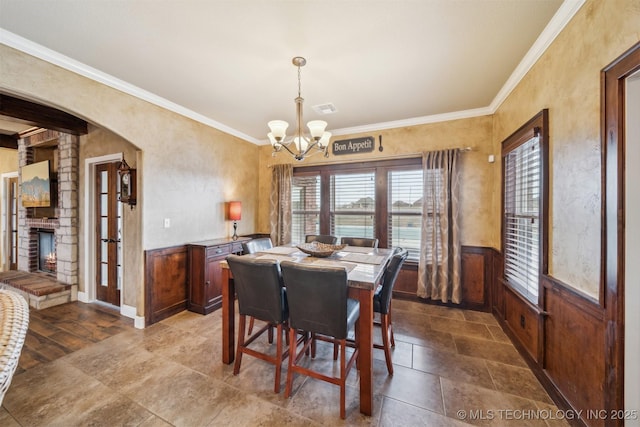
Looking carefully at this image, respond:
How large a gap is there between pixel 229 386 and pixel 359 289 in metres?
1.34

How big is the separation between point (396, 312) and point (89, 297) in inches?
177

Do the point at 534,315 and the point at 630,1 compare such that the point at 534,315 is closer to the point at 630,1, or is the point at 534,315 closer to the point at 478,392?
the point at 478,392

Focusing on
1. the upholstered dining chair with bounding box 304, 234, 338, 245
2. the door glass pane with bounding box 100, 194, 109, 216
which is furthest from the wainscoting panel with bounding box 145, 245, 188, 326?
the upholstered dining chair with bounding box 304, 234, 338, 245

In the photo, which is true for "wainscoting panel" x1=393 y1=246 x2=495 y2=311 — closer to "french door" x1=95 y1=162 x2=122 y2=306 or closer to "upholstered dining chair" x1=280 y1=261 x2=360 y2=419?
"upholstered dining chair" x1=280 y1=261 x2=360 y2=419

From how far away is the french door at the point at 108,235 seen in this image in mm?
3479

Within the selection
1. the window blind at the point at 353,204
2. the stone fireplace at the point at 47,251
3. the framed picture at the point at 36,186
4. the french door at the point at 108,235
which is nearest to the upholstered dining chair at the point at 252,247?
the window blind at the point at 353,204

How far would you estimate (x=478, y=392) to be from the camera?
6.25 feet

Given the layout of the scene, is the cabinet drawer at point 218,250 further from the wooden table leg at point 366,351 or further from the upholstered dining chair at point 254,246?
the wooden table leg at point 366,351

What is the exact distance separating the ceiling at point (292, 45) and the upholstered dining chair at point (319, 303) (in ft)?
5.94

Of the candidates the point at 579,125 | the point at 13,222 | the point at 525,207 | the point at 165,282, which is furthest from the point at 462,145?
the point at 13,222

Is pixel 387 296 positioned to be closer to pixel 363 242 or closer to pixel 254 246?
pixel 363 242

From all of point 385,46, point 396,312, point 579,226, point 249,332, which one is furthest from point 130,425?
point 385,46

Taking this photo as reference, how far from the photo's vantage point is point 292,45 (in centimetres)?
207

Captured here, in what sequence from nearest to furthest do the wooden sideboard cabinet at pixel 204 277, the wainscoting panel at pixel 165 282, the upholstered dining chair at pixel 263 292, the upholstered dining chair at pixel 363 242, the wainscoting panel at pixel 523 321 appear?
the upholstered dining chair at pixel 263 292, the wainscoting panel at pixel 523 321, the wainscoting panel at pixel 165 282, the upholstered dining chair at pixel 363 242, the wooden sideboard cabinet at pixel 204 277
